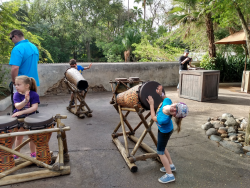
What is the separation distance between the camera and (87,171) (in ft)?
9.35

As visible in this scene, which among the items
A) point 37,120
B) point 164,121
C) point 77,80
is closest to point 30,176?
point 37,120

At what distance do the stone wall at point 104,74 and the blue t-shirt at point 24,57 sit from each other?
4.60 m

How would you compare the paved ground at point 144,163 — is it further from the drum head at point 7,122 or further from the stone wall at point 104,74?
the stone wall at point 104,74

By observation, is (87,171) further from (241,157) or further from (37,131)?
(241,157)

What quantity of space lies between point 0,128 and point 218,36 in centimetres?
1832

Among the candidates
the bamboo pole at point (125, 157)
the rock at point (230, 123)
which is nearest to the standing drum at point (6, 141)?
the bamboo pole at point (125, 157)

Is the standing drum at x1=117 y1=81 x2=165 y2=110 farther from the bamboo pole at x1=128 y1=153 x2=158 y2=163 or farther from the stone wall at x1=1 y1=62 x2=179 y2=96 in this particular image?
the stone wall at x1=1 y1=62 x2=179 y2=96

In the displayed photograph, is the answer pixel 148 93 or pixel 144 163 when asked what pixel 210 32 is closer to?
pixel 148 93

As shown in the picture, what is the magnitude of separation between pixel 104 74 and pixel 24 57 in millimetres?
5532

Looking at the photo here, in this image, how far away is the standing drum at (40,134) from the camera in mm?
2613

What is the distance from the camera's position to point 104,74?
905 centimetres

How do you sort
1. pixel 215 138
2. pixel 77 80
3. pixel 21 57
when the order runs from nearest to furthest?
1. pixel 21 57
2. pixel 215 138
3. pixel 77 80

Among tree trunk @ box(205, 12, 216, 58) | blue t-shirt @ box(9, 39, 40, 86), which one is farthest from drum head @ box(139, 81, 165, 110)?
tree trunk @ box(205, 12, 216, 58)

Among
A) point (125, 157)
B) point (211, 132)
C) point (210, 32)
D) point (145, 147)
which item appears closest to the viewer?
point (125, 157)
